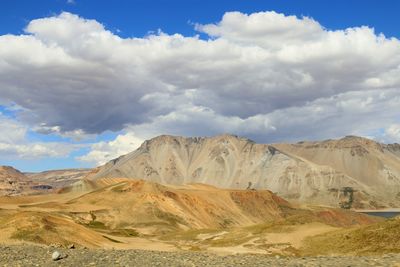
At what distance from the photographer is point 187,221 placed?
520 ft

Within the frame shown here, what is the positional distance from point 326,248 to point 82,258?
39.7 meters

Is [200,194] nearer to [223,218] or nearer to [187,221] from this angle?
[223,218]

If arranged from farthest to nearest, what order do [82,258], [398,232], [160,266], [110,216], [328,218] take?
[328,218] < [110,216] < [398,232] < [82,258] < [160,266]

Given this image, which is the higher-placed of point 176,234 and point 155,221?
point 155,221

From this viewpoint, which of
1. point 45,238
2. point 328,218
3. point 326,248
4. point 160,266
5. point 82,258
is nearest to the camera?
point 160,266

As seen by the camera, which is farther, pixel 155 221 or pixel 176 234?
pixel 155 221

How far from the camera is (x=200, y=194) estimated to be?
194 m

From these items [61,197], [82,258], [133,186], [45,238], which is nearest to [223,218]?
[133,186]

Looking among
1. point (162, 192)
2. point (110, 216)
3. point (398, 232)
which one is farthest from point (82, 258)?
point (162, 192)

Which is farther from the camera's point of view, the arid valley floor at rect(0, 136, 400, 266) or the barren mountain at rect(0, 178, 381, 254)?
the barren mountain at rect(0, 178, 381, 254)

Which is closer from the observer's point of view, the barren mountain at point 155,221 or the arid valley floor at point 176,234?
the arid valley floor at point 176,234

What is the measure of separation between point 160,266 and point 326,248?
131 feet

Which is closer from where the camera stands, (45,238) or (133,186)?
(45,238)

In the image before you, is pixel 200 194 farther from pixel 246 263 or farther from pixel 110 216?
pixel 246 263
